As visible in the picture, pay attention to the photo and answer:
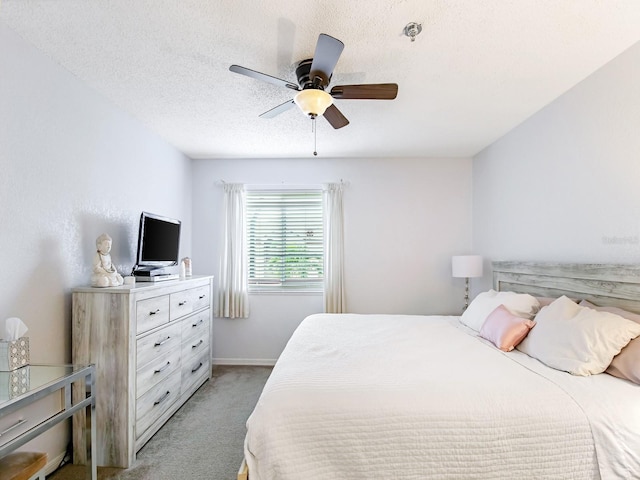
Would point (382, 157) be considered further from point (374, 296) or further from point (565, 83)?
point (565, 83)

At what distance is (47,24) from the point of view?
1.81m

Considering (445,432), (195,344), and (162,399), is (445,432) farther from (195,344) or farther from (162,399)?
(195,344)

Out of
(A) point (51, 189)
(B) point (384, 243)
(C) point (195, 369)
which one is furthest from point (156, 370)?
(B) point (384, 243)

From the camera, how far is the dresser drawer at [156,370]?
2371 millimetres

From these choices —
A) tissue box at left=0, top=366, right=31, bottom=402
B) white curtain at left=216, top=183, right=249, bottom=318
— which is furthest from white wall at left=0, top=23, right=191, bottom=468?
white curtain at left=216, top=183, right=249, bottom=318

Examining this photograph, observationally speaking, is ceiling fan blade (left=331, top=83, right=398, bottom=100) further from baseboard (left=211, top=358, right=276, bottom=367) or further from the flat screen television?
baseboard (left=211, top=358, right=276, bottom=367)

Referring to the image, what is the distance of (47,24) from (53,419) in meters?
2.04

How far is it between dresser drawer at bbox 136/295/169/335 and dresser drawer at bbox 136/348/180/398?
11.1 inches

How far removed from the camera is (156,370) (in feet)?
8.50

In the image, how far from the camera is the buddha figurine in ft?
7.61

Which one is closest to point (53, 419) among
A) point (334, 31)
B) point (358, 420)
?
point (358, 420)

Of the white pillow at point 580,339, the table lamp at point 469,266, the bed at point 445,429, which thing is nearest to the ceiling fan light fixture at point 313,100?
the bed at point 445,429

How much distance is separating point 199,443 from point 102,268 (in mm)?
1463

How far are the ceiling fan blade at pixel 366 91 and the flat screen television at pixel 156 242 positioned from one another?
1.89m
